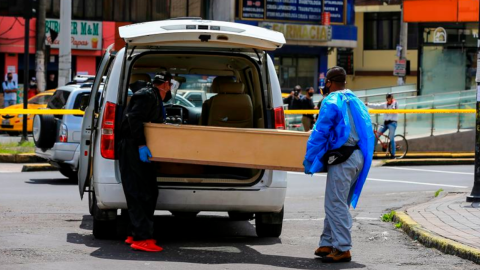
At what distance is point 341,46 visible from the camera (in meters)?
49.1

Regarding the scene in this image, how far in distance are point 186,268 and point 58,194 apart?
20.8 ft

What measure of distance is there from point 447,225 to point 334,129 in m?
2.55

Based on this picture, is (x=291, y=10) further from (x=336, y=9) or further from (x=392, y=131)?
(x=392, y=131)

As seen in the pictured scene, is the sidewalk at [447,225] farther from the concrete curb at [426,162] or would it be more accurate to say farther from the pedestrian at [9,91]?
the pedestrian at [9,91]

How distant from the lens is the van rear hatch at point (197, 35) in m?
8.82

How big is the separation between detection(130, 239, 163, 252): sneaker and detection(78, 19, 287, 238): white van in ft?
1.34

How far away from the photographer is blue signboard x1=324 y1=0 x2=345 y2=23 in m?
48.6

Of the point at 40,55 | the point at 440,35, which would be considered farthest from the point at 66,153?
the point at 40,55

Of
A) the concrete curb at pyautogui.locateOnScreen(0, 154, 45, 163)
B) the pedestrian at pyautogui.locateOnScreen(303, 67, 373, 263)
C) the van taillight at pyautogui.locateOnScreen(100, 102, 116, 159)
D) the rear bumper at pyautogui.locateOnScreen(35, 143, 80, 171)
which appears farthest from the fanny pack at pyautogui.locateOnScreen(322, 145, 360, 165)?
the concrete curb at pyautogui.locateOnScreen(0, 154, 45, 163)

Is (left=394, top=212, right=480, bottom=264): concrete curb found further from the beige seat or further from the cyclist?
the cyclist

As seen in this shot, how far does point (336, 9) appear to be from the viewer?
48875mm

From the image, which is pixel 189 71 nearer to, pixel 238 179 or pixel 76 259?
pixel 238 179

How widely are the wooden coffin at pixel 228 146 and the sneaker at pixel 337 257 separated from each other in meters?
0.84

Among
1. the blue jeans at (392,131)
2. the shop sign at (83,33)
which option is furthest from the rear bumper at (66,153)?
the shop sign at (83,33)
